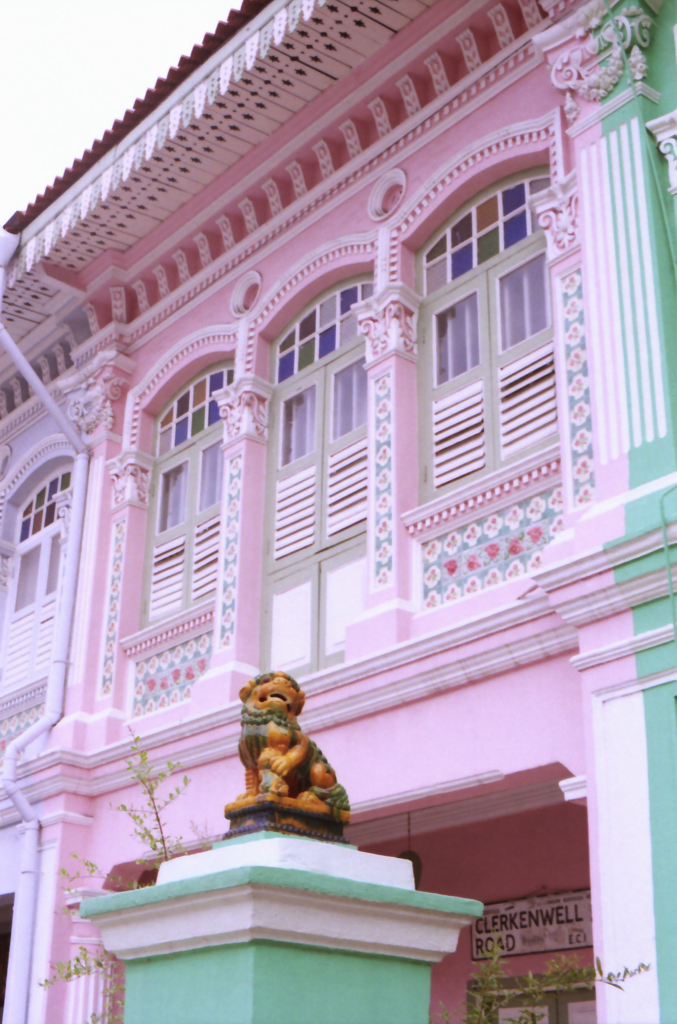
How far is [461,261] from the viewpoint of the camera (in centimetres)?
714

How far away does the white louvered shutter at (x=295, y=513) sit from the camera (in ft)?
24.6

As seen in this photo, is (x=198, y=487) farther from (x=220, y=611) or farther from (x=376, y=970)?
(x=376, y=970)

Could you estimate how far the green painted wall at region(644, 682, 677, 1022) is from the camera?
4.46m

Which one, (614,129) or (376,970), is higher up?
(614,129)

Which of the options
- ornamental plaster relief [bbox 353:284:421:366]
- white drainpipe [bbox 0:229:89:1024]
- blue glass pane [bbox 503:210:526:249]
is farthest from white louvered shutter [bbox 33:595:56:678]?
blue glass pane [bbox 503:210:526:249]

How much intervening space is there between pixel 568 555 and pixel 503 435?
1157mm

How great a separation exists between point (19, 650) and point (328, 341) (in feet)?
12.6

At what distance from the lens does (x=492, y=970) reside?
364 centimetres

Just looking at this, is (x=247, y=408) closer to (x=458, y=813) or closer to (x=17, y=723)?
(x=458, y=813)

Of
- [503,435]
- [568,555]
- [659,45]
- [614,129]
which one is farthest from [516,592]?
[659,45]

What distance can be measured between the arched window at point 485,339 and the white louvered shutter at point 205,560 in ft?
6.17

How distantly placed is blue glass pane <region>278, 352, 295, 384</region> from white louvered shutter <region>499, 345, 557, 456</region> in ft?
6.27

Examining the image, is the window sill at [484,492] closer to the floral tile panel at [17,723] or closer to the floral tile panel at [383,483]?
the floral tile panel at [383,483]

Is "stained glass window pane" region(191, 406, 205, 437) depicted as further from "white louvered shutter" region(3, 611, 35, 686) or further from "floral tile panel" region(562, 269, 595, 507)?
"floral tile panel" region(562, 269, 595, 507)
